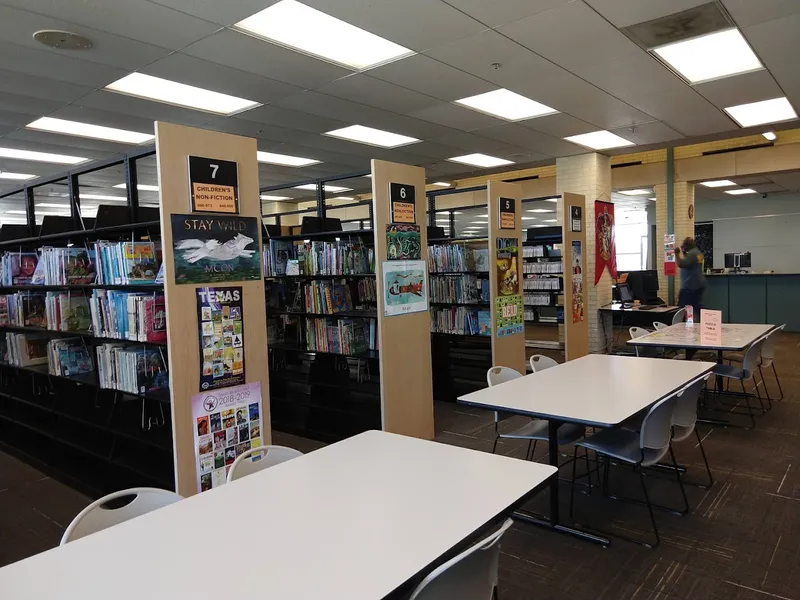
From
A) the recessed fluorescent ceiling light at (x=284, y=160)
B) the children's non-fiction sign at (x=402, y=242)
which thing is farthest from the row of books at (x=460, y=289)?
the recessed fluorescent ceiling light at (x=284, y=160)

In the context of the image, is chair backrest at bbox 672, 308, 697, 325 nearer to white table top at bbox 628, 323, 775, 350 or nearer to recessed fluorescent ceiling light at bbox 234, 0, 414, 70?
white table top at bbox 628, 323, 775, 350

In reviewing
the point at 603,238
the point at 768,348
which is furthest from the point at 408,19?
the point at 603,238

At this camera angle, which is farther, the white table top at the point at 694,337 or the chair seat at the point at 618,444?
the white table top at the point at 694,337

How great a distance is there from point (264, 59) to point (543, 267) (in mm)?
4986

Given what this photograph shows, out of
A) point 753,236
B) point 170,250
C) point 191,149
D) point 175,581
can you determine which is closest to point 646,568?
point 175,581

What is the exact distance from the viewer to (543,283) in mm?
7863

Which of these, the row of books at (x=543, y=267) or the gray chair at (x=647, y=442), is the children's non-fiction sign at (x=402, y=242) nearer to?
the gray chair at (x=647, y=442)

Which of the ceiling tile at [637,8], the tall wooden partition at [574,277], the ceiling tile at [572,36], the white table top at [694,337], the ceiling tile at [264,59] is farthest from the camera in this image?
the tall wooden partition at [574,277]

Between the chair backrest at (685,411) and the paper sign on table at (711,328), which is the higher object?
the paper sign on table at (711,328)

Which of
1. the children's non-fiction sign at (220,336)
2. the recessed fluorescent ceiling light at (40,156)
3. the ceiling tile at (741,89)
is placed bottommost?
the children's non-fiction sign at (220,336)

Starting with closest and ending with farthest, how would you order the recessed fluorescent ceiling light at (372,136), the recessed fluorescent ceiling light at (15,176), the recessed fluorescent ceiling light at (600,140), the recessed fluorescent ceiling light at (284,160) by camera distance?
the recessed fluorescent ceiling light at (372,136) → the recessed fluorescent ceiling light at (600,140) → the recessed fluorescent ceiling light at (284,160) → the recessed fluorescent ceiling light at (15,176)

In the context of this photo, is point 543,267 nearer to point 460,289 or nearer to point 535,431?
point 460,289

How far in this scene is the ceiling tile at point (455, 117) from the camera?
5887 mm

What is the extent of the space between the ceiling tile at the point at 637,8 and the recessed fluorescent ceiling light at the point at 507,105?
166 centimetres
